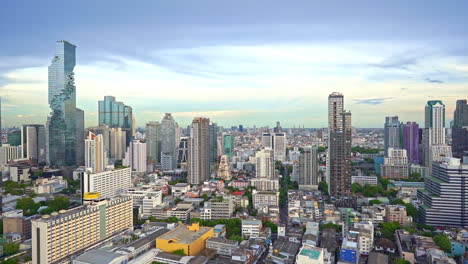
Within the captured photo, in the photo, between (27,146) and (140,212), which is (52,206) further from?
(27,146)

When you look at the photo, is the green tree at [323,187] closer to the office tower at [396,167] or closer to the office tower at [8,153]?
the office tower at [396,167]

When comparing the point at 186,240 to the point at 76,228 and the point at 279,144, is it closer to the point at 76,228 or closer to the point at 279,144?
the point at 76,228

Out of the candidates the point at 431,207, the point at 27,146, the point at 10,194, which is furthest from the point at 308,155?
the point at 27,146

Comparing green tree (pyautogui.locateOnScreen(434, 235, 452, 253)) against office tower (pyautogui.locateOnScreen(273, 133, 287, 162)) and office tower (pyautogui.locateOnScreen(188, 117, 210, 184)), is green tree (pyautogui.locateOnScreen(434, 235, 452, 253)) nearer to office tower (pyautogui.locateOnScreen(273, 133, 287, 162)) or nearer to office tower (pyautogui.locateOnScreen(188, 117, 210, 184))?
office tower (pyautogui.locateOnScreen(188, 117, 210, 184))

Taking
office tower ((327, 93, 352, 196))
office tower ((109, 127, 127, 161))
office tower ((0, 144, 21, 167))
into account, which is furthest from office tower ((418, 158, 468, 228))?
office tower ((109, 127, 127, 161))

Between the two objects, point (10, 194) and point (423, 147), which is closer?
point (10, 194)

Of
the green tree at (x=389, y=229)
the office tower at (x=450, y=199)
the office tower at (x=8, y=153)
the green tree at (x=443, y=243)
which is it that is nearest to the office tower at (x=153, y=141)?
the office tower at (x=8, y=153)

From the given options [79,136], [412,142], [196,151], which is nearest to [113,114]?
[79,136]
